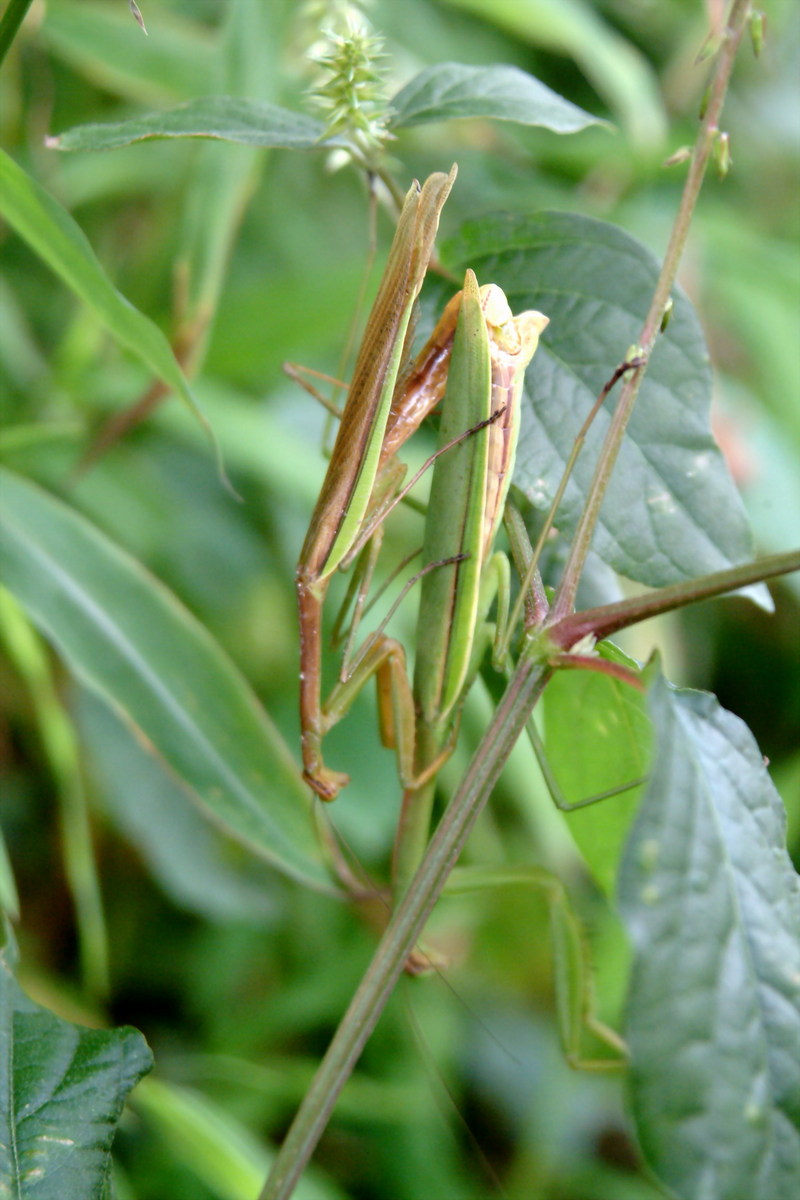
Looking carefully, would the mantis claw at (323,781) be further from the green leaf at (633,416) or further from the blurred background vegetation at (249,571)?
the blurred background vegetation at (249,571)

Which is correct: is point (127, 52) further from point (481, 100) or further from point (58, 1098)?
point (58, 1098)

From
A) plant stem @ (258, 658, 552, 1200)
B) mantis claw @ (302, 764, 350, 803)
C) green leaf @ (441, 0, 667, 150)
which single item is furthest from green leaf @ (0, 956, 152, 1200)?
green leaf @ (441, 0, 667, 150)

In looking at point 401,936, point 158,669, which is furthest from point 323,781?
point 158,669

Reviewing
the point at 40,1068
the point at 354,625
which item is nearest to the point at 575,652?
the point at 354,625

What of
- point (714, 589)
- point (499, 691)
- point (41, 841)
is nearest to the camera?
point (714, 589)

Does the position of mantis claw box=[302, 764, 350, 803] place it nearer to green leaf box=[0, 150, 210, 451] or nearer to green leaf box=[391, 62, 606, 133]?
green leaf box=[0, 150, 210, 451]

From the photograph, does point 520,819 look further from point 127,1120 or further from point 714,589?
point 714,589
